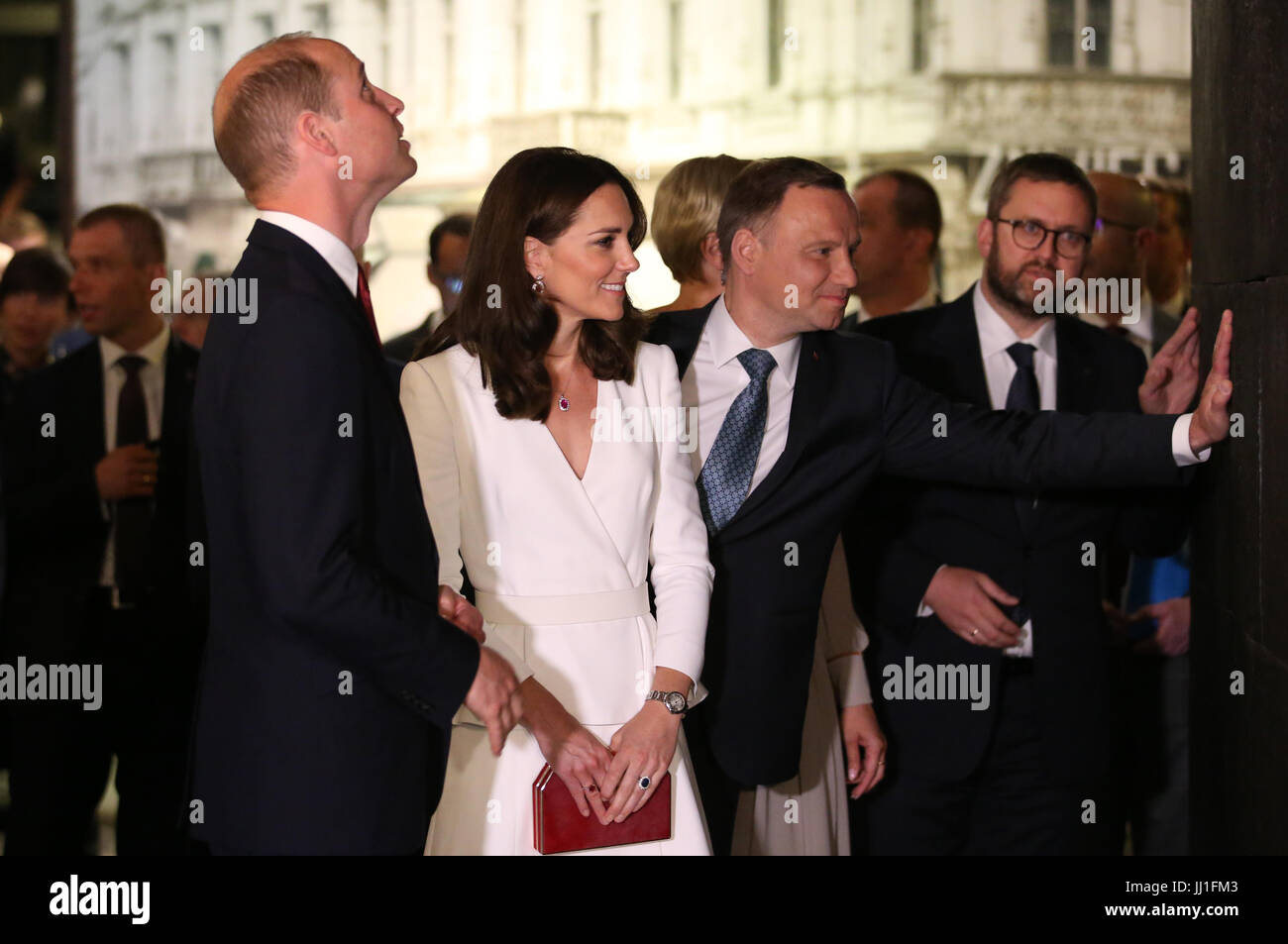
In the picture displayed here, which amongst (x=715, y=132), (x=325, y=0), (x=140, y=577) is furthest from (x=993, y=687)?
(x=325, y=0)

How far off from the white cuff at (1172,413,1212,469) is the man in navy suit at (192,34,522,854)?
60.3 inches

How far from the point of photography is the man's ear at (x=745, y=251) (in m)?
3.27

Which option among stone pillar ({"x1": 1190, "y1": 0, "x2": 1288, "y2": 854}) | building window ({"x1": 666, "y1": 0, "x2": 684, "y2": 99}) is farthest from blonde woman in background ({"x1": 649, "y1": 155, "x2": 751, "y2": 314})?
building window ({"x1": 666, "y1": 0, "x2": 684, "y2": 99})

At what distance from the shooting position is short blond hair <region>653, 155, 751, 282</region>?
3799 mm

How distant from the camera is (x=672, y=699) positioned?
2674 mm

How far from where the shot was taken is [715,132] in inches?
364

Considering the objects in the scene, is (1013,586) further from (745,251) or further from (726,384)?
(745,251)

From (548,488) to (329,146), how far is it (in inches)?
26.9

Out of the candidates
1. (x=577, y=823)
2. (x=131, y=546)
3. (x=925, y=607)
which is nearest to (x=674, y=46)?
(x=131, y=546)

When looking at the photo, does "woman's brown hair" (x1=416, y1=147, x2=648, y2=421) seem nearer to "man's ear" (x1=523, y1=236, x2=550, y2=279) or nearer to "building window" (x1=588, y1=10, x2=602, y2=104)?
"man's ear" (x1=523, y1=236, x2=550, y2=279)

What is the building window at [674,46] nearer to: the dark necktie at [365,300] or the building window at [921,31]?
the building window at [921,31]

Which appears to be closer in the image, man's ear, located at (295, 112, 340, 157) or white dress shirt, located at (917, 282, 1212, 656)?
man's ear, located at (295, 112, 340, 157)

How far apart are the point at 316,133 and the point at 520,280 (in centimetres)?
47

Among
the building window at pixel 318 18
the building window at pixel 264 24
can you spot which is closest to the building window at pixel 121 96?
the building window at pixel 264 24
